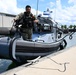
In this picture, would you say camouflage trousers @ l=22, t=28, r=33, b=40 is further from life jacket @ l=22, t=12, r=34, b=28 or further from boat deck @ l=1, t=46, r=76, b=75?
boat deck @ l=1, t=46, r=76, b=75

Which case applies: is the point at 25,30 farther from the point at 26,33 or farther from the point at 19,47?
the point at 19,47

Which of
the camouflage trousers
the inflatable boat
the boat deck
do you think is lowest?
the boat deck

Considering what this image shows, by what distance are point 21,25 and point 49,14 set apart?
3.21 m

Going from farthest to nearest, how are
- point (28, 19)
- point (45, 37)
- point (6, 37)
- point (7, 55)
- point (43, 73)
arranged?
point (45, 37) < point (28, 19) < point (6, 37) < point (7, 55) < point (43, 73)

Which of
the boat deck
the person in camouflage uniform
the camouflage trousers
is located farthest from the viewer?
the camouflage trousers

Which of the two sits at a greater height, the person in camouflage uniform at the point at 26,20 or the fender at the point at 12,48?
the person in camouflage uniform at the point at 26,20

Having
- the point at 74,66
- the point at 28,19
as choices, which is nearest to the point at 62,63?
the point at 74,66

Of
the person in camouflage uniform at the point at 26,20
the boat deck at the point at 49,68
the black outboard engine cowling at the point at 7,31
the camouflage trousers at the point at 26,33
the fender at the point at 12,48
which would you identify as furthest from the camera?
the camouflage trousers at the point at 26,33

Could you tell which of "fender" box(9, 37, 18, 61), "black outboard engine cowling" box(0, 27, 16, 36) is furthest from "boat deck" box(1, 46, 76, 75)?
"black outboard engine cowling" box(0, 27, 16, 36)

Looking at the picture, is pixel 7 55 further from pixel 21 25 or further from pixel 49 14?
pixel 49 14

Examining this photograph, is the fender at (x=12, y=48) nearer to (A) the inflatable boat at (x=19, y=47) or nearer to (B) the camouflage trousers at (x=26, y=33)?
(A) the inflatable boat at (x=19, y=47)

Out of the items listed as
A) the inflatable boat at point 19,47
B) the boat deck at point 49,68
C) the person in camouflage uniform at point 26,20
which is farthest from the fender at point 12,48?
the person in camouflage uniform at point 26,20

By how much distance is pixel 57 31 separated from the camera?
1038 cm

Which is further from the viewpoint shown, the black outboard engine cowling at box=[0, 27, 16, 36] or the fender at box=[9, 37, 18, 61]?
the black outboard engine cowling at box=[0, 27, 16, 36]
